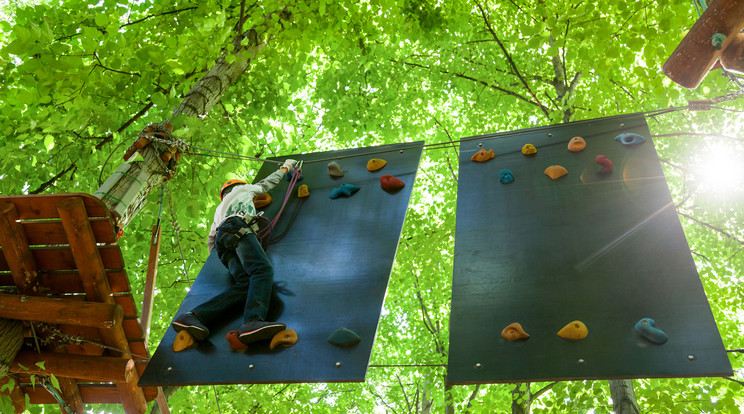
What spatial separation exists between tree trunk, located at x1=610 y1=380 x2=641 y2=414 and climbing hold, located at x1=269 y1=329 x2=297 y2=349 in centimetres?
372

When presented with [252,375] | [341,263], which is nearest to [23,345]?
[252,375]

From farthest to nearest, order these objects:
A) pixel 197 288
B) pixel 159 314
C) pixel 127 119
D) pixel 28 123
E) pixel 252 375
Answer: pixel 159 314
pixel 127 119
pixel 28 123
pixel 197 288
pixel 252 375

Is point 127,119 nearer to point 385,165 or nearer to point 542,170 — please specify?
point 385,165

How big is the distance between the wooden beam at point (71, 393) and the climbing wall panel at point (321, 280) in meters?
1.17

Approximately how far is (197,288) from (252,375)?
996 millimetres

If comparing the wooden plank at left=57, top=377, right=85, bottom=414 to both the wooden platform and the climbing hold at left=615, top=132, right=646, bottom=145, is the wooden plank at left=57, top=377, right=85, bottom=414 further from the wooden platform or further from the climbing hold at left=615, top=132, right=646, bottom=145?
the climbing hold at left=615, top=132, right=646, bottom=145

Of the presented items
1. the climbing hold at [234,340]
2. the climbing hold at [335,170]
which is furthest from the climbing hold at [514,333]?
the climbing hold at [335,170]

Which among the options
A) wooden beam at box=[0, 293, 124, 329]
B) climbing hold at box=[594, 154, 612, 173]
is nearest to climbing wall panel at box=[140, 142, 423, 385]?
wooden beam at box=[0, 293, 124, 329]

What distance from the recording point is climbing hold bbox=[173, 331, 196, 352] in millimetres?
3028

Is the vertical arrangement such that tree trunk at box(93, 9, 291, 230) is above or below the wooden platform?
above

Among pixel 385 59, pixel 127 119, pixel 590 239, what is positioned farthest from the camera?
pixel 385 59

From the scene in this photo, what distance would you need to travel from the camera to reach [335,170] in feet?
13.7

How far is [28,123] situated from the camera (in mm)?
4445

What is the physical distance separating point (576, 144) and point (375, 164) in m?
1.47
